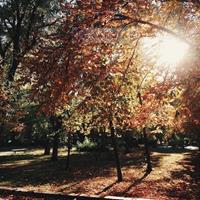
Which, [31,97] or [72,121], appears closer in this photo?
[31,97]

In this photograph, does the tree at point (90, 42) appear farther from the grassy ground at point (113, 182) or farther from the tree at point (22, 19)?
the tree at point (22, 19)

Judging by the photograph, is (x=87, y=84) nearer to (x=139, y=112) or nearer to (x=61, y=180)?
(x=139, y=112)

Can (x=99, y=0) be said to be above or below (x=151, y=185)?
above

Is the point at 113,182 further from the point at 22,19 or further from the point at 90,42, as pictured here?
the point at 22,19

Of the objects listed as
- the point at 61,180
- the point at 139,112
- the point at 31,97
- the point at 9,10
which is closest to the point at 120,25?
the point at 31,97

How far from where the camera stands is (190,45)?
9.48m

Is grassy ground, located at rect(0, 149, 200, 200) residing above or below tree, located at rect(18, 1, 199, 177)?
below

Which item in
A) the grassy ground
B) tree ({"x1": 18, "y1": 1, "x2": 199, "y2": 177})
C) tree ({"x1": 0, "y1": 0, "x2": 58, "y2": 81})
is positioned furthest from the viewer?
tree ({"x1": 0, "y1": 0, "x2": 58, "y2": 81})

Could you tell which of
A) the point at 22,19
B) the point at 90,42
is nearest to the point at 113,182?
the point at 90,42

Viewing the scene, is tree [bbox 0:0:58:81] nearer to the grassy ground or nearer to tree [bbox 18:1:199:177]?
the grassy ground

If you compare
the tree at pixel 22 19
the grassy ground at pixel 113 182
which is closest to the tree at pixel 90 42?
the grassy ground at pixel 113 182

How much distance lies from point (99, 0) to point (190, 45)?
111 inches

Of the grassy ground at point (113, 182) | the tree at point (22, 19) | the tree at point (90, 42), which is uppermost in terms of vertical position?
the tree at point (22, 19)

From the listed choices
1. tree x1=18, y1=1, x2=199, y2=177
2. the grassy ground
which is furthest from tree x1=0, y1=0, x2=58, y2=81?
tree x1=18, y1=1, x2=199, y2=177
